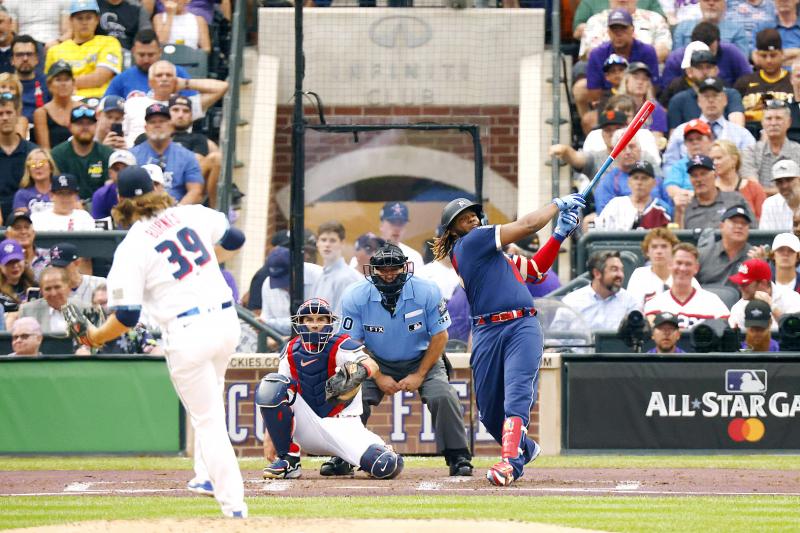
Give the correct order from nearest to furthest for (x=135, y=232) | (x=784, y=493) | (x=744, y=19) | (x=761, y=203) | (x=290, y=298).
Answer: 1. (x=135, y=232)
2. (x=784, y=493)
3. (x=290, y=298)
4. (x=761, y=203)
5. (x=744, y=19)

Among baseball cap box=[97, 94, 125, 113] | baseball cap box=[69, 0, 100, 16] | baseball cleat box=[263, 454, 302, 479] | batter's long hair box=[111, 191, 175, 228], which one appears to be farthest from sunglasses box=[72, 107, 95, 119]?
batter's long hair box=[111, 191, 175, 228]

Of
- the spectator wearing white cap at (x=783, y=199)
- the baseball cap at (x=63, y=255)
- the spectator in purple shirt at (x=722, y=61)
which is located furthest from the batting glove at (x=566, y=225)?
the spectator in purple shirt at (x=722, y=61)

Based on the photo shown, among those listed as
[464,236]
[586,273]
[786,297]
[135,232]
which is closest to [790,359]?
[786,297]

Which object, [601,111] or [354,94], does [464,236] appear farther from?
[354,94]

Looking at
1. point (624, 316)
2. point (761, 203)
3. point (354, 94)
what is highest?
point (354, 94)

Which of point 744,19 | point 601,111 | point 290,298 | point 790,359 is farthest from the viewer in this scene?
point 744,19

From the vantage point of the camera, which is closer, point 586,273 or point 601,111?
point 586,273

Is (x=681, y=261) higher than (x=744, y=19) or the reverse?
the reverse
